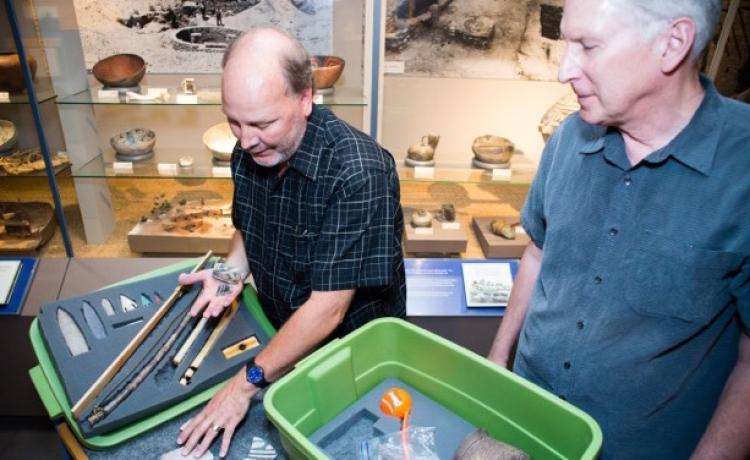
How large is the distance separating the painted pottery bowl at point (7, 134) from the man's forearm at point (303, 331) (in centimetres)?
245

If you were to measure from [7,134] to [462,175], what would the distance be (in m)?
2.59

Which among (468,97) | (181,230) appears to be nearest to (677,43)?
(468,97)

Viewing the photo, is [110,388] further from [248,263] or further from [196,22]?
[196,22]

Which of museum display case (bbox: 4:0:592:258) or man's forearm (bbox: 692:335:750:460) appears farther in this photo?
museum display case (bbox: 4:0:592:258)

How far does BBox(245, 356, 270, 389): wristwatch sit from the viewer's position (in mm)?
1143

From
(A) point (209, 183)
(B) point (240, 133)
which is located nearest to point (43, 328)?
(B) point (240, 133)

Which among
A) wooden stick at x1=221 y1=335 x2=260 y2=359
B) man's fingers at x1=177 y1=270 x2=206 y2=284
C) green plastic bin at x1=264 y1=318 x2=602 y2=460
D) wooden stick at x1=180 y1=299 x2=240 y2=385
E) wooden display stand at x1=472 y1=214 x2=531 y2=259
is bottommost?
wooden display stand at x1=472 y1=214 x2=531 y2=259

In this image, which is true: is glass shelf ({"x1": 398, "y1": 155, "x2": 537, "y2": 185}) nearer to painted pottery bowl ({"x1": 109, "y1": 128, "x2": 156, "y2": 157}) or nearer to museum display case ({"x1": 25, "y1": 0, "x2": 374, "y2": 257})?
museum display case ({"x1": 25, "y1": 0, "x2": 374, "y2": 257})

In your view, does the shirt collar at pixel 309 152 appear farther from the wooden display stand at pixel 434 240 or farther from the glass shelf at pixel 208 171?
the wooden display stand at pixel 434 240

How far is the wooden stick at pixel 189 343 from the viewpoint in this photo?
3.91 ft

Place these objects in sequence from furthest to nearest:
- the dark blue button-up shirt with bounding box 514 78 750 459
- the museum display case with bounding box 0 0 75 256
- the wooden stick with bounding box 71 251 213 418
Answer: the museum display case with bounding box 0 0 75 256
the wooden stick with bounding box 71 251 213 418
the dark blue button-up shirt with bounding box 514 78 750 459

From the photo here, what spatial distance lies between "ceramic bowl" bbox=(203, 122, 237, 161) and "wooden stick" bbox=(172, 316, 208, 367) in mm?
1491

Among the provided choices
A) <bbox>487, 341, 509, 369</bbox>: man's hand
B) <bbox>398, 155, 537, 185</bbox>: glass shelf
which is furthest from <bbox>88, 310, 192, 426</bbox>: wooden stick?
<bbox>398, 155, 537, 185</bbox>: glass shelf

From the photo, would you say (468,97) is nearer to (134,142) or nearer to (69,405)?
(134,142)
